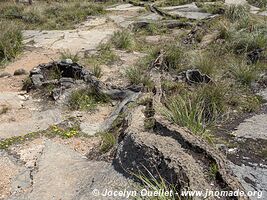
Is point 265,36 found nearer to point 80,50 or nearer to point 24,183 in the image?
point 80,50

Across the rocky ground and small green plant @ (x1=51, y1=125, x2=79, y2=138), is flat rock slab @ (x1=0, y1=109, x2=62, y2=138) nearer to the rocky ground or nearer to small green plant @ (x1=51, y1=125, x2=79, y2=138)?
the rocky ground

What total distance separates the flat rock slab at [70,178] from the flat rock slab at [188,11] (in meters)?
6.55

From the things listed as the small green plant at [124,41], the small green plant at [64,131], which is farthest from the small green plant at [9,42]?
the small green plant at [64,131]

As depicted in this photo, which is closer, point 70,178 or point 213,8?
point 70,178

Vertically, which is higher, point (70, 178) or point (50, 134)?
point (70, 178)

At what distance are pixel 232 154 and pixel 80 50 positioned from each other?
4604 mm

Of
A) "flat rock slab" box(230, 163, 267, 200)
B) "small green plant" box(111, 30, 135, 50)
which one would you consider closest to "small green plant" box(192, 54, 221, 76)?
"flat rock slab" box(230, 163, 267, 200)

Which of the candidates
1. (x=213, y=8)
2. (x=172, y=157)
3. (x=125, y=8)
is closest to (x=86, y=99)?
(x=172, y=157)

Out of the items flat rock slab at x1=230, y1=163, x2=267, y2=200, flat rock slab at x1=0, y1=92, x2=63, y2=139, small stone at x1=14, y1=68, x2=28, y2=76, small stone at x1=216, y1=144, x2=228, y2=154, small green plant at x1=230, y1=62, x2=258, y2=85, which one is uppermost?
flat rock slab at x1=230, y1=163, x2=267, y2=200

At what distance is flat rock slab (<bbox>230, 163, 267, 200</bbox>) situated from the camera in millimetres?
2568

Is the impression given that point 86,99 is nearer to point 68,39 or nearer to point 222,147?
point 222,147

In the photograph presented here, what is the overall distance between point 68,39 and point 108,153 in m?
5.16

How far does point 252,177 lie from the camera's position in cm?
270

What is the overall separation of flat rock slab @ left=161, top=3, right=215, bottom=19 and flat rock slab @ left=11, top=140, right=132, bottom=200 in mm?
6553
